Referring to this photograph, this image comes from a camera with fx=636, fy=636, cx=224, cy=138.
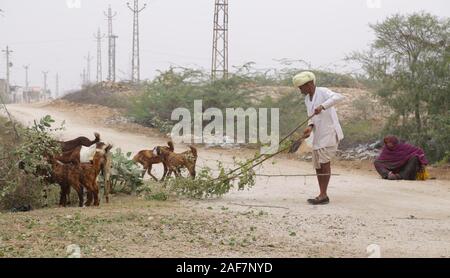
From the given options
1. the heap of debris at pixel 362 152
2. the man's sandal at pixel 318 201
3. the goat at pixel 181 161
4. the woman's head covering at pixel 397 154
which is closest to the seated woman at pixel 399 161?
the woman's head covering at pixel 397 154

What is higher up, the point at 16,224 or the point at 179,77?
the point at 179,77

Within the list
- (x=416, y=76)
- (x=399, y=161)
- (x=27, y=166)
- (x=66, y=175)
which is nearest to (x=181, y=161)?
(x=66, y=175)

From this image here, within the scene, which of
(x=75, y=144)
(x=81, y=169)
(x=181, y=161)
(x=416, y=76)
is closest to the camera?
(x=81, y=169)

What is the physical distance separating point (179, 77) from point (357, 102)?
20.5 feet

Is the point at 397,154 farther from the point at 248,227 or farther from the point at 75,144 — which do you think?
the point at 75,144

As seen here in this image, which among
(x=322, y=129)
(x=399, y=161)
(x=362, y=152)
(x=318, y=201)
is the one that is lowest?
(x=362, y=152)

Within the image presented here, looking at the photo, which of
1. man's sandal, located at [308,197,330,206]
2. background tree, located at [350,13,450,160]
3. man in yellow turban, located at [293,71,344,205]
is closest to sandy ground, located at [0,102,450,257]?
man's sandal, located at [308,197,330,206]

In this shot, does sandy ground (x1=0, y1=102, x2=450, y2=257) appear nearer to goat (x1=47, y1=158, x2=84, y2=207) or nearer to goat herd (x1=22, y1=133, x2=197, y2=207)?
goat herd (x1=22, y1=133, x2=197, y2=207)

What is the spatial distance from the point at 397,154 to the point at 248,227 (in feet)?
20.3

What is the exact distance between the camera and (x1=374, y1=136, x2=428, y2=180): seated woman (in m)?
11.8

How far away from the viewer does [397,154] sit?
11945mm

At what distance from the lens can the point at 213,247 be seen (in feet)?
18.5

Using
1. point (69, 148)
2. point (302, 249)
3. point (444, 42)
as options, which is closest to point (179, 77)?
point (444, 42)
